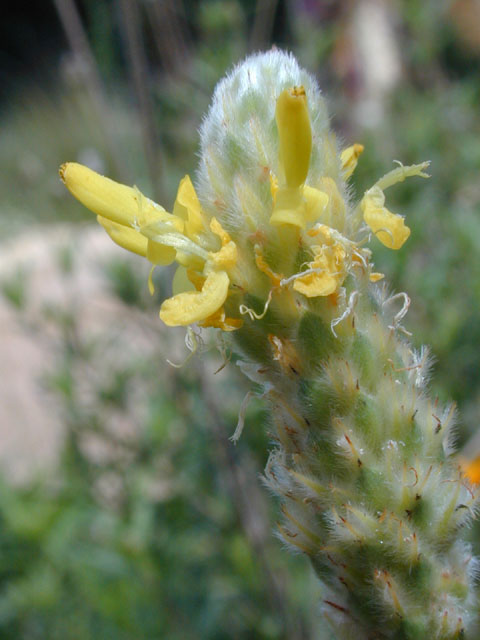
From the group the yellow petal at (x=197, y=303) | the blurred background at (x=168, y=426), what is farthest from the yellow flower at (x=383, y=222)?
the blurred background at (x=168, y=426)

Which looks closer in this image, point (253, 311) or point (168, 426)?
point (253, 311)

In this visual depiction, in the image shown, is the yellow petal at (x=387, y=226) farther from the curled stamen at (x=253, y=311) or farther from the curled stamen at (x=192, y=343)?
the curled stamen at (x=192, y=343)

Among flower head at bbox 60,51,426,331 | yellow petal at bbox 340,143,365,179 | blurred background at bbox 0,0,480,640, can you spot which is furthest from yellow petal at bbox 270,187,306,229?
blurred background at bbox 0,0,480,640

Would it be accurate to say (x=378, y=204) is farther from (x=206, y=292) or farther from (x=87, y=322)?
(x=87, y=322)

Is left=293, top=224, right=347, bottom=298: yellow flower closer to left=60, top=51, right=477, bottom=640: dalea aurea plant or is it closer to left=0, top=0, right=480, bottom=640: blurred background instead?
left=60, top=51, right=477, bottom=640: dalea aurea plant

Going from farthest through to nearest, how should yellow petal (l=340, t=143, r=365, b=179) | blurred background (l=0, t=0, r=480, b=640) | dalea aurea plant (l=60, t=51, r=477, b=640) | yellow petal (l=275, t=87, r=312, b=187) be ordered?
A: 1. blurred background (l=0, t=0, r=480, b=640)
2. yellow petal (l=340, t=143, r=365, b=179)
3. dalea aurea plant (l=60, t=51, r=477, b=640)
4. yellow petal (l=275, t=87, r=312, b=187)

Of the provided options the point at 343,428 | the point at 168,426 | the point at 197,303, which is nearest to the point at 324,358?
the point at 343,428

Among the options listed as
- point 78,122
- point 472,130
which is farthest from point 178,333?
point 78,122

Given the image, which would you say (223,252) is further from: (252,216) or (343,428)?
(343,428)
